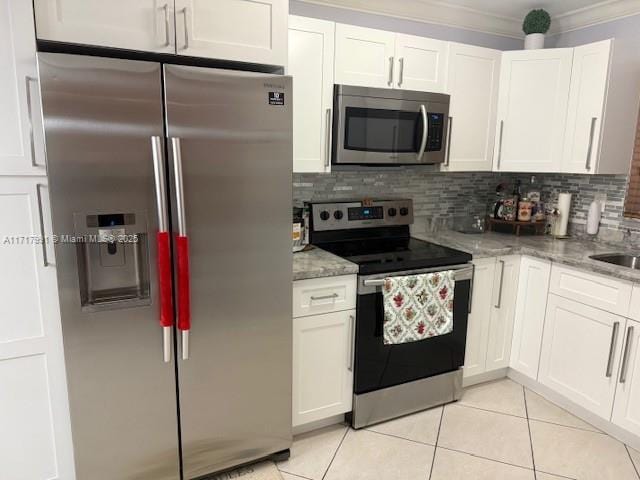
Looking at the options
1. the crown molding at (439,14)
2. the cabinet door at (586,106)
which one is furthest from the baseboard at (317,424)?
the crown molding at (439,14)

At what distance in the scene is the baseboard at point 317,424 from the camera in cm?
232

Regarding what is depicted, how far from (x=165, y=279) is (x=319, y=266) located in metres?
0.75

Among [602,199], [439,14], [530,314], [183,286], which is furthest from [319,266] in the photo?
[602,199]

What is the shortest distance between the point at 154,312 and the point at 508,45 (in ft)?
9.76

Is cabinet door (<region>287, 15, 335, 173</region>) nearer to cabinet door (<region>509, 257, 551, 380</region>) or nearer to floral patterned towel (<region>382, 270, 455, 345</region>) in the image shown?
floral patterned towel (<region>382, 270, 455, 345</region>)

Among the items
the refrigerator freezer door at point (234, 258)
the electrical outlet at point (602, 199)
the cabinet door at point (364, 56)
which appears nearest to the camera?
the refrigerator freezer door at point (234, 258)

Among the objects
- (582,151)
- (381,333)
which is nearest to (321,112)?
(381,333)

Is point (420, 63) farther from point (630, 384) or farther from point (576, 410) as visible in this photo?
point (576, 410)

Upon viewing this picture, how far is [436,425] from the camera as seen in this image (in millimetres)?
2432

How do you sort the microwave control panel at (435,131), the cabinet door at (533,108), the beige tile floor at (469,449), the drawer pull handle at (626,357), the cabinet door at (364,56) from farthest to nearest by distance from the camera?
the cabinet door at (533,108) → the microwave control panel at (435,131) → the cabinet door at (364,56) → the drawer pull handle at (626,357) → the beige tile floor at (469,449)

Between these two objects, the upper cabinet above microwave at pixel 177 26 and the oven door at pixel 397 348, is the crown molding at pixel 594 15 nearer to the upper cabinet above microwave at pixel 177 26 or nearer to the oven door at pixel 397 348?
the oven door at pixel 397 348

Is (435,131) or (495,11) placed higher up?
(495,11)

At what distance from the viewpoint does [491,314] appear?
2.70 metres

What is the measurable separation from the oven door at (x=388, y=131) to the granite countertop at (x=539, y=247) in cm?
56
